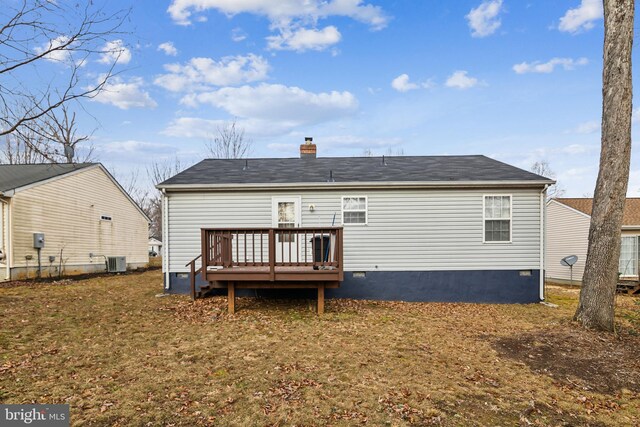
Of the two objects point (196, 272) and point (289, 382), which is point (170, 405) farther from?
point (196, 272)

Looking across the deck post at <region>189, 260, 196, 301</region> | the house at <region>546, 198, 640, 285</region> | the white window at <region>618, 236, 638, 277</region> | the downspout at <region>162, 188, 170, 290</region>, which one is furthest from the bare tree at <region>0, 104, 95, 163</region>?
the white window at <region>618, 236, 638, 277</region>

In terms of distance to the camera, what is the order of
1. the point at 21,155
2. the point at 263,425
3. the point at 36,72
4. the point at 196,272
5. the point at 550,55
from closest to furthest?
the point at 263,425 → the point at 36,72 → the point at 196,272 → the point at 550,55 → the point at 21,155

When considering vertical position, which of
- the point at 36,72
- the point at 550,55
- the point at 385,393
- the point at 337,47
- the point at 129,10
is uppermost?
the point at 337,47

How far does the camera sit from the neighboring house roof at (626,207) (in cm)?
1424

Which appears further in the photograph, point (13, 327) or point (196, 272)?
point (196, 272)

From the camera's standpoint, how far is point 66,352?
Result: 16.4 ft

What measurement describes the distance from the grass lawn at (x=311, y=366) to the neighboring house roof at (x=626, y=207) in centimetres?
937

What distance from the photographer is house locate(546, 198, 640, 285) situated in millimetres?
14398

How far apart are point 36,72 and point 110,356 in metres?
5.51

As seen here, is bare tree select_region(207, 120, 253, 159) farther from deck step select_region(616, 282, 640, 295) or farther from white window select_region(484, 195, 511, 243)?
deck step select_region(616, 282, 640, 295)

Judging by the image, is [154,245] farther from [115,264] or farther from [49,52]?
[49,52]

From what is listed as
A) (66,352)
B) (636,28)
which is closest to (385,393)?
(66,352)

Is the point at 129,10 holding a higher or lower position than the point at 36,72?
higher

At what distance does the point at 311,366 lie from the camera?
464 centimetres
